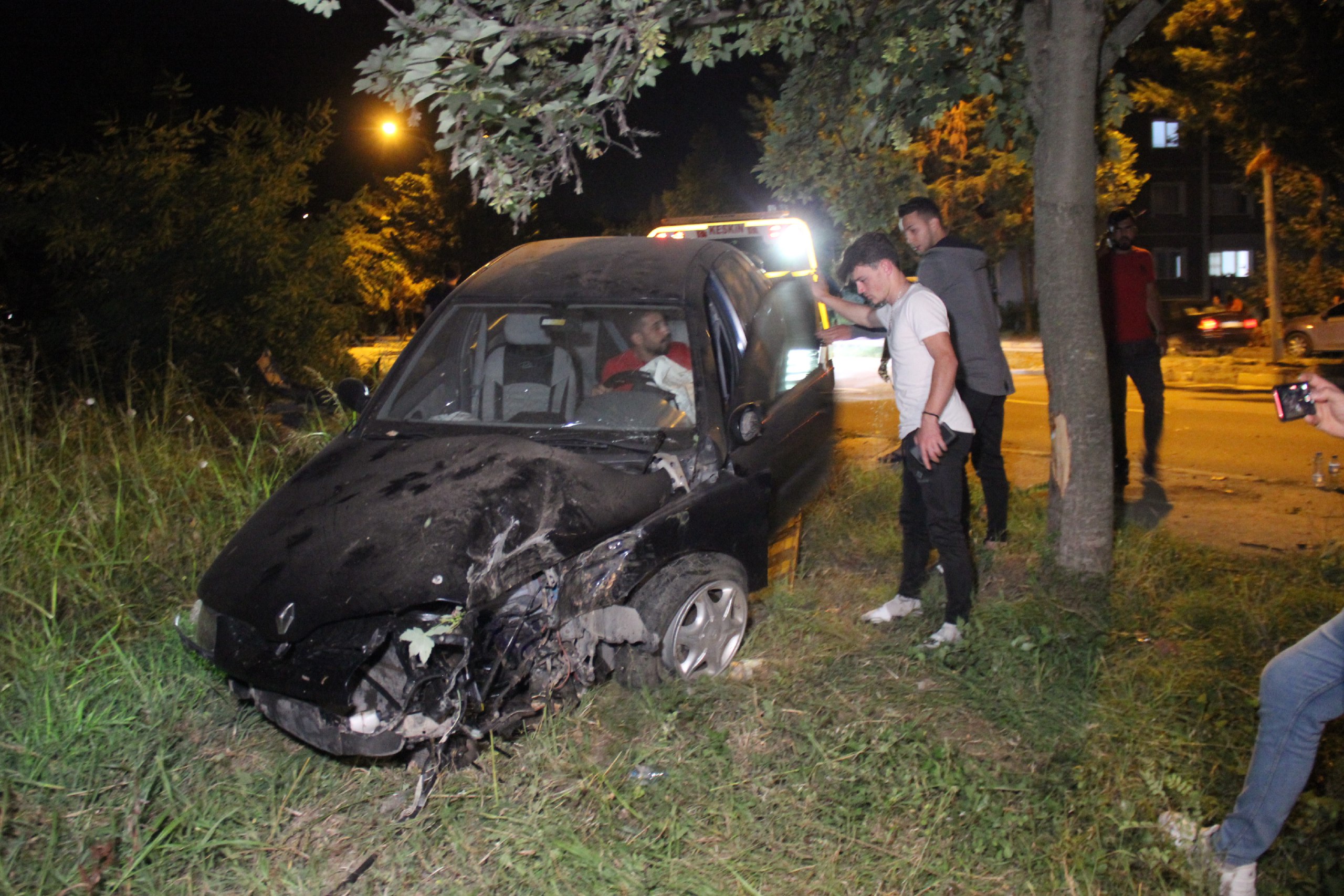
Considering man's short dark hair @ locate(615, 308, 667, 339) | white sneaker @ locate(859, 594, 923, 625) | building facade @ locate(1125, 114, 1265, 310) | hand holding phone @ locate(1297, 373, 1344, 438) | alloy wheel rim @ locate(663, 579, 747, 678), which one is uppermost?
building facade @ locate(1125, 114, 1265, 310)

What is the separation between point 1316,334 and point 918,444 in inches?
656

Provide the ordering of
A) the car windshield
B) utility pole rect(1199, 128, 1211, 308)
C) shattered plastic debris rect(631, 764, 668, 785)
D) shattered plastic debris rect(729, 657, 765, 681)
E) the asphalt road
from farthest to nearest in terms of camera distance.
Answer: utility pole rect(1199, 128, 1211, 308)
the asphalt road
the car windshield
shattered plastic debris rect(729, 657, 765, 681)
shattered plastic debris rect(631, 764, 668, 785)

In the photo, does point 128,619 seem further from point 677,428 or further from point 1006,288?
point 1006,288

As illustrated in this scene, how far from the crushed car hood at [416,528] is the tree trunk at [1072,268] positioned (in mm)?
2141

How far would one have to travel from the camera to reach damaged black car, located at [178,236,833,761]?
3.34m

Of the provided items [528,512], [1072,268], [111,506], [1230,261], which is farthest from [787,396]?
[1230,261]

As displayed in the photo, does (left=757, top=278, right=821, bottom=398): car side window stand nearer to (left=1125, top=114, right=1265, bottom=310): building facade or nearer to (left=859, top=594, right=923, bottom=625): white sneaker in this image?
(left=859, top=594, right=923, bottom=625): white sneaker

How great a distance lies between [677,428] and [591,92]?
1.52 m

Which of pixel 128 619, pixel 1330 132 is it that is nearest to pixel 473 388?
pixel 128 619

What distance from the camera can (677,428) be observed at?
4426mm

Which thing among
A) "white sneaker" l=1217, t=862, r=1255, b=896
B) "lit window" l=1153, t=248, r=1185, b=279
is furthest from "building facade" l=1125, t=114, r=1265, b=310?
"white sneaker" l=1217, t=862, r=1255, b=896

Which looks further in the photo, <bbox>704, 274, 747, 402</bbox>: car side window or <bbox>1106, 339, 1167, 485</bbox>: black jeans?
<bbox>1106, 339, 1167, 485</bbox>: black jeans

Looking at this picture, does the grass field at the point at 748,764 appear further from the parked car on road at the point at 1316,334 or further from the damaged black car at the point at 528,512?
the parked car on road at the point at 1316,334

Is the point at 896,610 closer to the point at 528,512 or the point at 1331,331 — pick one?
the point at 528,512
